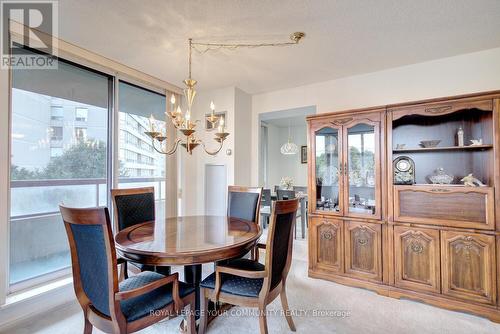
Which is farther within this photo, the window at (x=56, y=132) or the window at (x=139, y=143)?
the window at (x=139, y=143)

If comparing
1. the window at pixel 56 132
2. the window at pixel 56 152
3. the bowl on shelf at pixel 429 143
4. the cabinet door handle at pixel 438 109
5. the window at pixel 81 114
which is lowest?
the window at pixel 56 152

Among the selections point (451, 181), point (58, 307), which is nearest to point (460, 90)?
point (451, 181)

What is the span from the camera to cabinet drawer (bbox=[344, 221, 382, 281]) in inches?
104

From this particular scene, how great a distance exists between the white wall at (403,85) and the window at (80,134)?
271 cm

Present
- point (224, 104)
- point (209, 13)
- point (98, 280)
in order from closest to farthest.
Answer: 1. point (98, 280)
2. point (209, 13)
3. point (224, 104)

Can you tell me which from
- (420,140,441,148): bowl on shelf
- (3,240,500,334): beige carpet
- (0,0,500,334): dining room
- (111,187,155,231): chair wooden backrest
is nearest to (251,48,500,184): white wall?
A: (0,0,500,334): dining room

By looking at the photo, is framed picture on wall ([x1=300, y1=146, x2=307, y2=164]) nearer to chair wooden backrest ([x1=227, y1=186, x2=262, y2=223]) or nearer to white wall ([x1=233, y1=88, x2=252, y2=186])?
white wall ([x1=233, y1=88, x2=252, y2=186])

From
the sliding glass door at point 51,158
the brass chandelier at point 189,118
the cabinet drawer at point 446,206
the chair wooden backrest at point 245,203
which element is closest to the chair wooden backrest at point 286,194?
the chair wooden backrest at point 245,203

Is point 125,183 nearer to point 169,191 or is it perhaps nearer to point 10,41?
point 169,191

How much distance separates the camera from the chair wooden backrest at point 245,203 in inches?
108

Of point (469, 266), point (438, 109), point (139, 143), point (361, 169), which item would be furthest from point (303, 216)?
point (139, 143)

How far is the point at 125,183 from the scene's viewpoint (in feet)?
10.9

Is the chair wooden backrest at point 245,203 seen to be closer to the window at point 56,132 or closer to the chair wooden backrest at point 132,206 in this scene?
the chair wooden backrest at point 132,206

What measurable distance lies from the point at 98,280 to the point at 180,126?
132 centimetres
